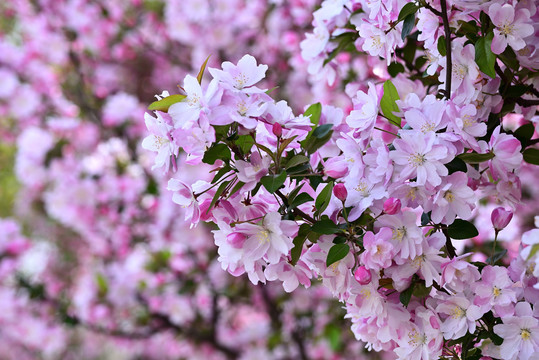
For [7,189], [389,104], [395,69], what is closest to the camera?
[389,104]

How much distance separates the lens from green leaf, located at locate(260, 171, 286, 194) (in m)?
0.67

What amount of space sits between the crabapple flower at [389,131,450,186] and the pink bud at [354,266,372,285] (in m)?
0.11

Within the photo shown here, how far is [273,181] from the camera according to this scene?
2.22 ft

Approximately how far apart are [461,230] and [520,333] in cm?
14

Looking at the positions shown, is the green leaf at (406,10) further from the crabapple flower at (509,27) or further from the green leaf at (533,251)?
the green leaf at (533,251)

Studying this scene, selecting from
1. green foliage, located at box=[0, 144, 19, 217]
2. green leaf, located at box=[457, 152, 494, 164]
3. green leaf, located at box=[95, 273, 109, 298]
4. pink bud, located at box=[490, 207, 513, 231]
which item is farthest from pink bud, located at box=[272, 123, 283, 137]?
green foliage, located at box=[0, 144, 19, 217]

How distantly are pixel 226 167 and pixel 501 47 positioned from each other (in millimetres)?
375

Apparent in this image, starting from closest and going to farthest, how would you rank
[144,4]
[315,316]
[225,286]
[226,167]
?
[226,167] < [315,316] < [225,286] < [144,4]

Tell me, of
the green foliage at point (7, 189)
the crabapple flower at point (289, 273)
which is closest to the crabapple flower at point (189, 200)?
the crabapple flower at point (289, 273)

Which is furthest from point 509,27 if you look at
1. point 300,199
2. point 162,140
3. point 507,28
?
point 162,140

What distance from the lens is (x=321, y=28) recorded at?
104 cm

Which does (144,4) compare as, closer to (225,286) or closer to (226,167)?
(225,286)

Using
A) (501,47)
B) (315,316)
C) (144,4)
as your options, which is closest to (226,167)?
(501,47)

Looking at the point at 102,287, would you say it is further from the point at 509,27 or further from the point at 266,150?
the point at 509,27
